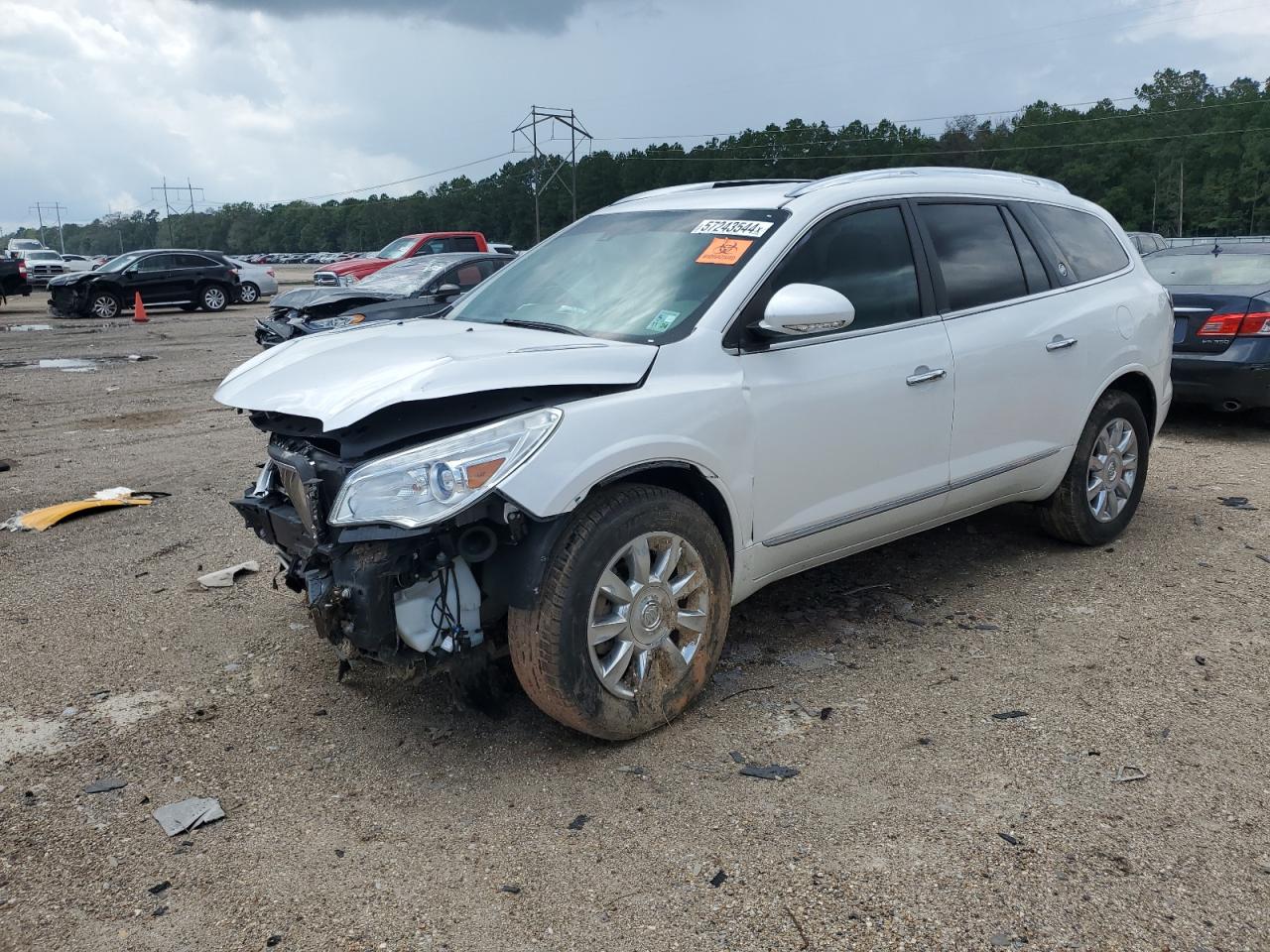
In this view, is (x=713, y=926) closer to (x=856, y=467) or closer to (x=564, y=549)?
(x=564, y=549)

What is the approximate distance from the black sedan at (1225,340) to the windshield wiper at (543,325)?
6.42 meters

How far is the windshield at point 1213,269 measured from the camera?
29.1 ft

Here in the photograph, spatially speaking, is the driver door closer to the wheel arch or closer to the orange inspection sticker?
the orange inspection sticker

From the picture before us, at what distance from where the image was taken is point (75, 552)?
5750 mm

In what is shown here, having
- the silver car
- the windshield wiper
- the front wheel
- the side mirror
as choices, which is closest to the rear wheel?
the front wheel

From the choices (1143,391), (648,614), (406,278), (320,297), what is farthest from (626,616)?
(406,278)

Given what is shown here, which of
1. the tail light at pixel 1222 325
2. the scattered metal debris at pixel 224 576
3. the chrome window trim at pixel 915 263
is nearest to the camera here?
the chrome window trim at pixel 915 263

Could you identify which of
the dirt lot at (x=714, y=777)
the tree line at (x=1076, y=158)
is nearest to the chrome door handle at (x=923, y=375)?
the dirt lot at (x=714, y=777)

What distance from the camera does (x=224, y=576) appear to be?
5.34 metres

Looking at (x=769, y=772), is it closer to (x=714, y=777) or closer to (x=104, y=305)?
(x=714, y=777)

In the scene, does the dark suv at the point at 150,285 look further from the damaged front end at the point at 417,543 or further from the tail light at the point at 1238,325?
the damaged front end at the point at 417,543

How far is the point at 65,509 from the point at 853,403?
4.94 meters

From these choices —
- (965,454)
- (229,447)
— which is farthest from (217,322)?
(965,454)

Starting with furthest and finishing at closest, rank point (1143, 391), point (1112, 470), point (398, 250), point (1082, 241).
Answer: point (398, 250), point (1143, 391), point (1112, 470), point (1082, 241)
